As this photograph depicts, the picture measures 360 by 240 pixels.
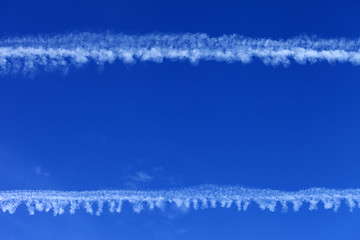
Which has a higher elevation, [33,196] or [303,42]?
[303,42]

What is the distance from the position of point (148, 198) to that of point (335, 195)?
12208mm

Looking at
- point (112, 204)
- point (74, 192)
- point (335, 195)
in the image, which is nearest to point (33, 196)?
point (74, 192)

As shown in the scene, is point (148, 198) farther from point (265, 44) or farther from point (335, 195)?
point (335, 195)

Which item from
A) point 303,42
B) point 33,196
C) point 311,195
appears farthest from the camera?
point 33,196

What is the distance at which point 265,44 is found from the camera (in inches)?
354

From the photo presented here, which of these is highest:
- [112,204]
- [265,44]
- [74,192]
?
[265,44]

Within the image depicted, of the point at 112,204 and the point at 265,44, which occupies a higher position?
the point at 265,44

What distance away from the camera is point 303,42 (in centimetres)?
896

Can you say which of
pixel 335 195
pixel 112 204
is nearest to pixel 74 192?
pixel 112 204

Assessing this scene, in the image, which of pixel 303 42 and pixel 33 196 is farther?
pixel 33 196

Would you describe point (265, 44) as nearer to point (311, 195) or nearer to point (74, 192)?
point (311, 195)

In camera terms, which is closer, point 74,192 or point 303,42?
point 303,42

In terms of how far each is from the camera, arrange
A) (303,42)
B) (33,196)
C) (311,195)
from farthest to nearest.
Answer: (33,196)
(311,195)
(303,42)

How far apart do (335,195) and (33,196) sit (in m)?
20.3
